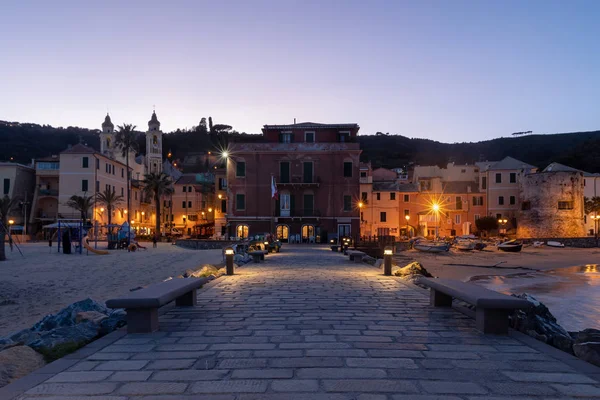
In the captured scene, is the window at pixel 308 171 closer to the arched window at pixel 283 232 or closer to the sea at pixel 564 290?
the arched window at pixel 283 232

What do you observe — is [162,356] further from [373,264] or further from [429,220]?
[429,220]

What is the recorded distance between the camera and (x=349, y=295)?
10000 millimetres

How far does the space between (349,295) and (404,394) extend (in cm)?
598

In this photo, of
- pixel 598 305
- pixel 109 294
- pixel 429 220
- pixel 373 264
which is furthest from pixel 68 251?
pixel 429 220

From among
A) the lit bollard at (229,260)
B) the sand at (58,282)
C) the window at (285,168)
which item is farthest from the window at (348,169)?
the lit bollard at (229,260)

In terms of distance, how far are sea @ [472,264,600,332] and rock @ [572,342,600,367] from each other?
7928 mm

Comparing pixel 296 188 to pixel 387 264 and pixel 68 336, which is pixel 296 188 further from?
pixel 68 336

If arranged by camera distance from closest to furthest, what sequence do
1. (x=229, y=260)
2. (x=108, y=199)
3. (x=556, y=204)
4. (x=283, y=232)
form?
(x=229, y=260), (x=283, y=232), (x=108, y=199), (x=556, y=204)

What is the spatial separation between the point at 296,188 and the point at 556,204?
3266cm

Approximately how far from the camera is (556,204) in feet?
188

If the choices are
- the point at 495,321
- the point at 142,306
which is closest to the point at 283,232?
the point at 142,306

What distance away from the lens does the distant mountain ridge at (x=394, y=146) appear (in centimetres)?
12519

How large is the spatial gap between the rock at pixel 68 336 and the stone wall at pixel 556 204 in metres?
60.4

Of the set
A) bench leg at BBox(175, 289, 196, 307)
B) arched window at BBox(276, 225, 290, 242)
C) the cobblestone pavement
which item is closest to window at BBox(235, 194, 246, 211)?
arched window at BBox(276, 225, 290, 242)
